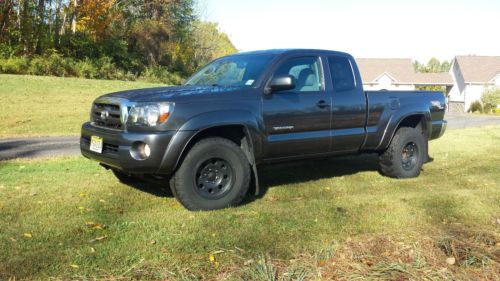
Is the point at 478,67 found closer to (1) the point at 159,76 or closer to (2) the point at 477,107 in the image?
(2) the point at 477,107

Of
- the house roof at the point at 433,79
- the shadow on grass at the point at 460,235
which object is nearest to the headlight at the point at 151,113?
the shadow on grass at the point at 460,235

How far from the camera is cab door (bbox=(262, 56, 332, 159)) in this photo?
5.45 meters

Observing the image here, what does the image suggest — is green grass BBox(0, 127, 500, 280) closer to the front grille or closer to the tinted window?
the front grille

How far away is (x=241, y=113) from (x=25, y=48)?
29011mm

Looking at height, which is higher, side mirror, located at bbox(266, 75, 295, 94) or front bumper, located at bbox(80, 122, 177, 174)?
side mirror, located at bbox(266, 75, 295, 94)

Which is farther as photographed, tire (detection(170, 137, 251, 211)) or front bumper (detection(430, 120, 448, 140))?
front bumper (detection(430, 120, 448, 140))

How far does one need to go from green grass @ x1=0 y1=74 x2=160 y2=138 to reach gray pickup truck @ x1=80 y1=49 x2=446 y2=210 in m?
10.4

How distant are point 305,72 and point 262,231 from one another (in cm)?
253

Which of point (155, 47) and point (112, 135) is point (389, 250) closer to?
point (112, 135)

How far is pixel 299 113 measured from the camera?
5652 mm

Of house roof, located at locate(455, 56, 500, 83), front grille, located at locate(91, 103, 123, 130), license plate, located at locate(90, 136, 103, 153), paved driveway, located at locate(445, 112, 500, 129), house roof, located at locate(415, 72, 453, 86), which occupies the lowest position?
paved driveway, located at locate(445, 112, 500, 129)

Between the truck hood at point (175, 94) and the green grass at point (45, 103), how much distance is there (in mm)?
10424

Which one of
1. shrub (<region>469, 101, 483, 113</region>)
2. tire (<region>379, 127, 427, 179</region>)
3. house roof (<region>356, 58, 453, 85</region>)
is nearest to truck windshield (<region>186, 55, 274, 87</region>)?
tire (<region>379, 127, 427, 179</region>)

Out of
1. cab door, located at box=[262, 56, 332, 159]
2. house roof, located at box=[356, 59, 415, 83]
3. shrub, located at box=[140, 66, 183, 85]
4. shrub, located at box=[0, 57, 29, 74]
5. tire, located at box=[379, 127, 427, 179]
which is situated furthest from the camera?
house roof, located at box=[356, 59, 415, 83]
